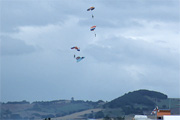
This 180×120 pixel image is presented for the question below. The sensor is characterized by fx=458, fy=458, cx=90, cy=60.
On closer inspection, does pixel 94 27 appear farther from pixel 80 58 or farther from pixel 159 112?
pixel 159 112

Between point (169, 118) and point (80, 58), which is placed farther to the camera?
point (80, 58)

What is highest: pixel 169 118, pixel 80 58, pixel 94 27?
pixel 94 27

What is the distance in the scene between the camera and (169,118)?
9056 centimetres

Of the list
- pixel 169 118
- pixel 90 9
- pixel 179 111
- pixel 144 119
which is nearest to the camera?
pixel 169 118

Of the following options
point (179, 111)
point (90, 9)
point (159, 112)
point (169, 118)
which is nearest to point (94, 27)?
point (90, 9)

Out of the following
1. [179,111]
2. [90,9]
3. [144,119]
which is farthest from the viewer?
[179,111]

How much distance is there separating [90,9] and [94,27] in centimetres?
799

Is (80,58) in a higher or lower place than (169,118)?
higher

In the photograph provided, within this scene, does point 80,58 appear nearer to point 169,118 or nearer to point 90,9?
point 90,9

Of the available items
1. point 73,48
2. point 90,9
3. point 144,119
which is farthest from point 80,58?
point 144,119

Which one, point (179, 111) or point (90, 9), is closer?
point (90, 9)

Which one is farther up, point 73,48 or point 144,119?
point 73,48

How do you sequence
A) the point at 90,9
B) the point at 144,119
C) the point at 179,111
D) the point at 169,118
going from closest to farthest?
the point at 169,118, the point at 144,119, the point at 90,9, the point at 179,111

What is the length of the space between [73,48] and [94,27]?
10.0 metres
